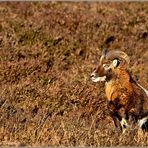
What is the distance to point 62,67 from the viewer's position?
1850 centimetres

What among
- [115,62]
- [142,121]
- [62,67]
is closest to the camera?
[142,121]

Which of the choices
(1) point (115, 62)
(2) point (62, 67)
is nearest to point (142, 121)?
(1) point (115, 62)

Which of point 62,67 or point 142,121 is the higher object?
point 62,67

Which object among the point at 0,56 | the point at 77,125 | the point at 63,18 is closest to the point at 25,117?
the point at 77,125

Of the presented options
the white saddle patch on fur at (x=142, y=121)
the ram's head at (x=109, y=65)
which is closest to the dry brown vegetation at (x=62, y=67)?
the white saddle patch on fur at (x=142, y=121)

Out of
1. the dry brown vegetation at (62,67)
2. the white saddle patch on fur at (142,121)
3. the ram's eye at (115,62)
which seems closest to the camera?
the dry brown vegetation at (62,67)

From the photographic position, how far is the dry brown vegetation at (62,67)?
44.1 feet

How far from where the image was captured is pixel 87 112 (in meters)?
15.1

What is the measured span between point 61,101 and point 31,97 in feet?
1.95

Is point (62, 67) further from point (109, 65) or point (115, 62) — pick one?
point (115, 62)

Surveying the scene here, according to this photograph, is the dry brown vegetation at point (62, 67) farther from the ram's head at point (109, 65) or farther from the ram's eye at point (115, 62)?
the ram's eye at point (115, 62)

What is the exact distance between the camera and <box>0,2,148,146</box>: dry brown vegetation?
13430 millimetres

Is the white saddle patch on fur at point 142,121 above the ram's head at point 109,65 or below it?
below

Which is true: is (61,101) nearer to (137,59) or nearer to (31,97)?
(31,97)
